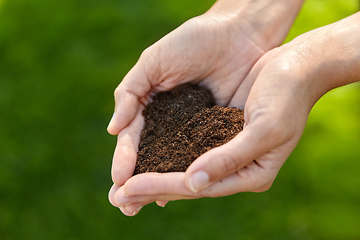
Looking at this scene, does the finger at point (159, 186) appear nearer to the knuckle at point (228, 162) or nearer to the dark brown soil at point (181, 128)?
the dark brown soil at point (181, 128)

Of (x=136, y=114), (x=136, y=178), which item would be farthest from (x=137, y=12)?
(x=136, y=178)

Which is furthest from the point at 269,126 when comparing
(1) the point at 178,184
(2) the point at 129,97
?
(2) the point at 129,97

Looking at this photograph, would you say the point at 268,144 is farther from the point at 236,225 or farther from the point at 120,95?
the point at 236,225

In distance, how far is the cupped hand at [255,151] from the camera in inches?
52.0

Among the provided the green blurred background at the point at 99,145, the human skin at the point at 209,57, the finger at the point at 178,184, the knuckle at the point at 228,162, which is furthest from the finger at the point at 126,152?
the green blurred background at the point at 99,145

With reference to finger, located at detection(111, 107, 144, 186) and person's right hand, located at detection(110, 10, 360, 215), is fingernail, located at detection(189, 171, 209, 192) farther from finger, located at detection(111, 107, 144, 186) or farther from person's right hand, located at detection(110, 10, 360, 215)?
finger, located at detection(111, 107, 144, 186)

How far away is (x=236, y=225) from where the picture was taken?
2.51 meters

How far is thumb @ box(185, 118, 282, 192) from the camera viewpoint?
1.30 meters

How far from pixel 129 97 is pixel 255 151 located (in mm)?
1016

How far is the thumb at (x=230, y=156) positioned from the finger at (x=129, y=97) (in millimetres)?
770

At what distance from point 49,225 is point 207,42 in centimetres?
224

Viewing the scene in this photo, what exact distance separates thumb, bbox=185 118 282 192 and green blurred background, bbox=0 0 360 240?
1.35 meters

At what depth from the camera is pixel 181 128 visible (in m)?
1.80

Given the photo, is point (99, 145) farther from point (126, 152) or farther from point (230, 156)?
point (230, 156)
